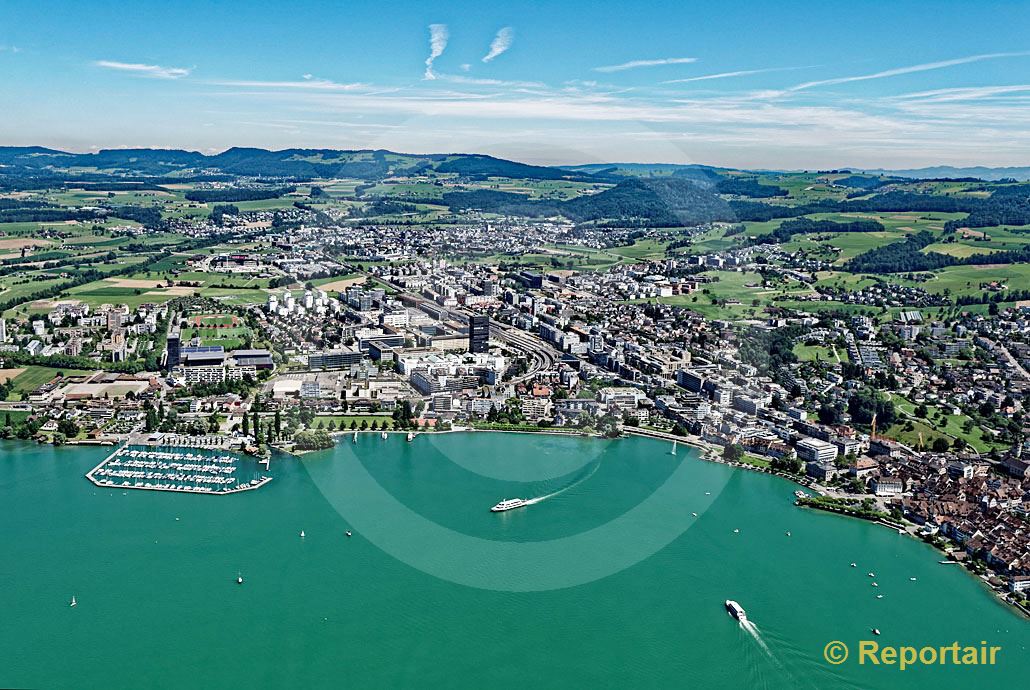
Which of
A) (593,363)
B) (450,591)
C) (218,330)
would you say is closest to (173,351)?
(218,330)

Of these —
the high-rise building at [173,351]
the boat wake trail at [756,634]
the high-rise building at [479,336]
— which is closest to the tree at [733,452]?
the boat wake trail at [756,634]

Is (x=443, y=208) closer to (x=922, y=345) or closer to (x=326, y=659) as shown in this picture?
(x=922, y=345)

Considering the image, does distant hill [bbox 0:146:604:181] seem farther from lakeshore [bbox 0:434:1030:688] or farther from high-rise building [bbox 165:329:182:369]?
lakeshore [bbox 0:434:1030:688]

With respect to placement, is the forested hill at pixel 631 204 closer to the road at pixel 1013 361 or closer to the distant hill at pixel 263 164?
the distant hill at pixel 263 164

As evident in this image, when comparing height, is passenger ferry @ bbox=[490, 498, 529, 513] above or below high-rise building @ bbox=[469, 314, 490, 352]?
below

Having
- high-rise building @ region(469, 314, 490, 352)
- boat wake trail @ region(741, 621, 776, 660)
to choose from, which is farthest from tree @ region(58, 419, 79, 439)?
boat wake trail @ region(741, 621, 776, 660)

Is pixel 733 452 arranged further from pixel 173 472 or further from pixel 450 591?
pixel 173 472
